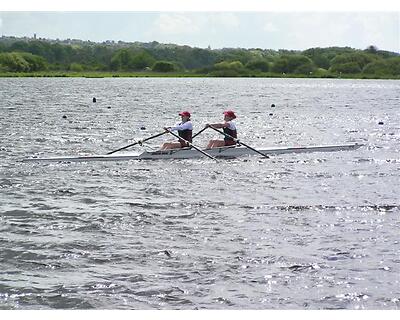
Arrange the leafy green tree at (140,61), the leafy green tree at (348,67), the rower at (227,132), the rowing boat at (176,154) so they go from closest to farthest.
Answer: the leafy green tree at (140,61)
the leafy green tree at (348,67)
the rowing boat at (176,154)
the rower at (227,132)

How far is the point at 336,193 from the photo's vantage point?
14.2 m

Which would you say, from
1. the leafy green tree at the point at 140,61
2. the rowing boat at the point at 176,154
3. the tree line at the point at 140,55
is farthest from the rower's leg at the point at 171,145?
the leafy green tree at the point at 140,61

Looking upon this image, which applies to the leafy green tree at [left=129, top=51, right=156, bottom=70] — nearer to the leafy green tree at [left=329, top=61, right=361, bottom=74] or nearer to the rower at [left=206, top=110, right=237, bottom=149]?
the rower at [left=206, top=110, right=237, bottom=149]

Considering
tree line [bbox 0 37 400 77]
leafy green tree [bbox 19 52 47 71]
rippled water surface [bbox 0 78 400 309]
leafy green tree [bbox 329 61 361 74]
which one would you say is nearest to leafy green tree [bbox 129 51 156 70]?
tree line [bbox 0 37 400 77]

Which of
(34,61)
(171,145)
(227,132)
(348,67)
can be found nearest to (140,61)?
(34,61)

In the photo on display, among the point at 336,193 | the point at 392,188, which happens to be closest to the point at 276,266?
the point at 336,193

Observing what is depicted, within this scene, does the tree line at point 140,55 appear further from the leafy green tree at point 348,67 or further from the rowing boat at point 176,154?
the rowing boat at point 176,154

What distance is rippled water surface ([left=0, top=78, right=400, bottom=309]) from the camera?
26.1 ft

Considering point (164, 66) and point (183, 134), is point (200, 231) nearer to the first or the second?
point (164, 66)

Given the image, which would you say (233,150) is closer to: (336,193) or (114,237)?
(336,193)

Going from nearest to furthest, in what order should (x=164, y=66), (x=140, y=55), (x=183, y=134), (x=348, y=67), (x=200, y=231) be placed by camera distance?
(x=200, y=231) < (x=140, y=55) < (x=164, y=66) < (x=348, y=67) < (x=183, y=134)

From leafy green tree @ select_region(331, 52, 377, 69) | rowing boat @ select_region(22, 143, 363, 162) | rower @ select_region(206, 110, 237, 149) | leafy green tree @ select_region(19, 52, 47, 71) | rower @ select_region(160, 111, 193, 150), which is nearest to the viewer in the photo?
leafy green tree @ select_region(19, 52, 47, 71)

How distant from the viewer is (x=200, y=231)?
10.8m

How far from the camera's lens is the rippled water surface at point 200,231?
7.95 meters
